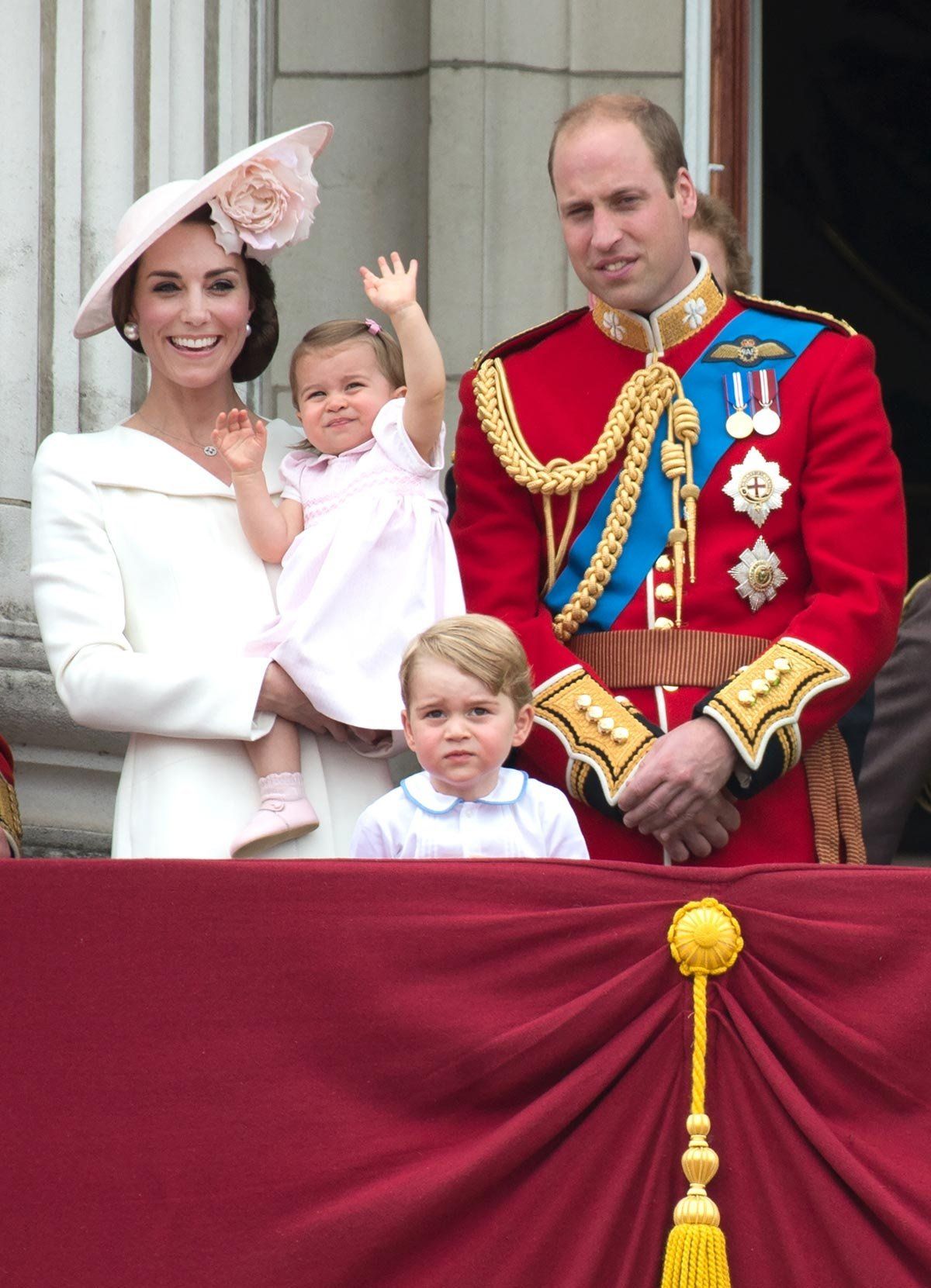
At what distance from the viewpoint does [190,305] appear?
379 cm

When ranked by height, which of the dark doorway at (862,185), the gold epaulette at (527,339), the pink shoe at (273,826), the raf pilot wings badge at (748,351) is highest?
the dark doorway at (862,185)

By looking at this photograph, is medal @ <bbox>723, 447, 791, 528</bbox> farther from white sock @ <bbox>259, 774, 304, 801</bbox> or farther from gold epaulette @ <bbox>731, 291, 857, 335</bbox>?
white sock @ <bbox>259, 774, 304, 801</bbox>

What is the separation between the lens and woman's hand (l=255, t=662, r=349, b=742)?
141 inches

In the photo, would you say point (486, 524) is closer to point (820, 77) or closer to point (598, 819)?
point (598, 819)

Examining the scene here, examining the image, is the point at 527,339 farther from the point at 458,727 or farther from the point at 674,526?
the point at 458,727

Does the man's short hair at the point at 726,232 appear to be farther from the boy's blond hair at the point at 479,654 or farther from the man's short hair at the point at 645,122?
the boy's blond hair at the point at 479,654

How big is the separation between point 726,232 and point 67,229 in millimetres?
1219

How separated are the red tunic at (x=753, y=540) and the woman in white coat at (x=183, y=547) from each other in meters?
0.30

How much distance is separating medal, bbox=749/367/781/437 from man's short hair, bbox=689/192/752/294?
60 centimetres

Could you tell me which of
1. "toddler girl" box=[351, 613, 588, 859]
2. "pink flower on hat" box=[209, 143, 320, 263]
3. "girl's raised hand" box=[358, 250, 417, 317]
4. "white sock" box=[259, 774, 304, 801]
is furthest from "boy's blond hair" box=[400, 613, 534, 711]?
"pink flower on hat" box=[209, 143, 320, 263]

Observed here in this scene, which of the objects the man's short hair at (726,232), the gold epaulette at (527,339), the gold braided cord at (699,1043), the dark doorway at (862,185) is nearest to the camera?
the gold braided cord at (699,1043)

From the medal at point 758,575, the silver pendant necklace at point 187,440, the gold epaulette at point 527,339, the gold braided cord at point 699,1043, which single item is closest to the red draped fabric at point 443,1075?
the gold braided cord at point 699,1043

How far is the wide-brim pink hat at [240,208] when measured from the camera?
12.4ft

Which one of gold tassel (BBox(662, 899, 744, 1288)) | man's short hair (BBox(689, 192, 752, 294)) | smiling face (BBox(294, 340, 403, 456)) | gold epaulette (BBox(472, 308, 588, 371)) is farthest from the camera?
man's short hair (BBox(689, 192, 752, 294))
